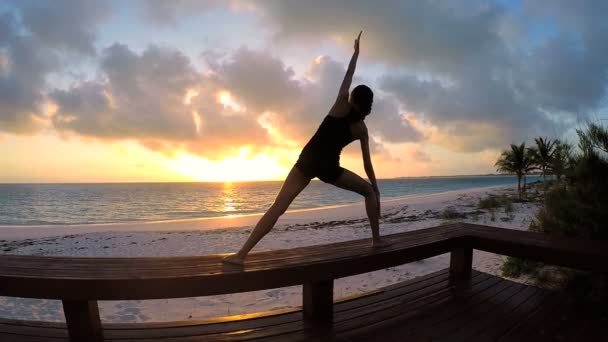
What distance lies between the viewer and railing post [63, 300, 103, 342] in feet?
7.22

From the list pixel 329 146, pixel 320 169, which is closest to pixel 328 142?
pixel 329 146

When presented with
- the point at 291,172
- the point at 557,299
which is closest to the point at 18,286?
the point at 291,172

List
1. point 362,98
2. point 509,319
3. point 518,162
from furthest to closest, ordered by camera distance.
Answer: point 518,162, point 509,319, point 362,98

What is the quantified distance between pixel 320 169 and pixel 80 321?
6.84 feet

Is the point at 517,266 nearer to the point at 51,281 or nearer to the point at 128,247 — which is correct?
the point at 51,281

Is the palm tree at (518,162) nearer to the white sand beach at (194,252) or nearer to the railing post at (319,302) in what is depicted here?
the white sand beach at (194,252)

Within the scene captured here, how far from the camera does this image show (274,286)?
Result: 2316mm

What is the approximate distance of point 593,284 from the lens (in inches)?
133

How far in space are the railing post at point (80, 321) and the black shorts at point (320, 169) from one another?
1881 millimetres

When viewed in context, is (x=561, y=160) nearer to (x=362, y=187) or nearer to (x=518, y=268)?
(x=518, y=268)

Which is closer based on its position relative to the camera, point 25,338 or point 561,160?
point 25,338

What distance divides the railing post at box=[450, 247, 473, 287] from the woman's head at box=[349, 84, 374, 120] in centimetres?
231

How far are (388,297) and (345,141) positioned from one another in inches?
68.4

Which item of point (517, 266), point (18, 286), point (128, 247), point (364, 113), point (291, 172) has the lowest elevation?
point (128, 247)
